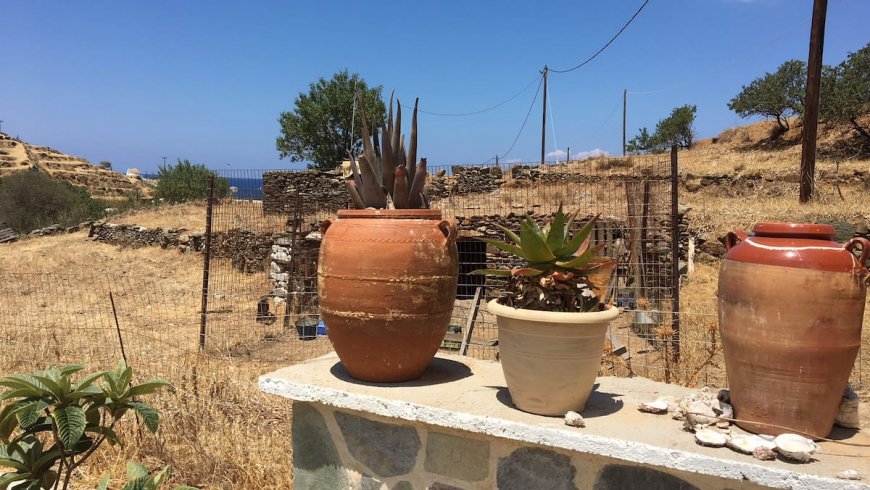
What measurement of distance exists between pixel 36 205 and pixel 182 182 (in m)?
6.46

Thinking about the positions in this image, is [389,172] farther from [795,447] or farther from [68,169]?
[68,169]

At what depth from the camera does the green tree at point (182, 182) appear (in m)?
25.5

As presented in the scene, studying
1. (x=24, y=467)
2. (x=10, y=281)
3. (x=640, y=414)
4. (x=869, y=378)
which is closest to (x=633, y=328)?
(x=869, y=378)

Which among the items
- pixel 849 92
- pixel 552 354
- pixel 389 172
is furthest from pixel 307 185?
pixel 849 92

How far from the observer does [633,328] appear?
7000 mm

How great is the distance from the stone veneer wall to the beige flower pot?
0.18m

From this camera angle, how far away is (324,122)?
86.2ft

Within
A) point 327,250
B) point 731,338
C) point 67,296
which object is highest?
point 327,250

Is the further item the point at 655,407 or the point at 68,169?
the point at 68,169

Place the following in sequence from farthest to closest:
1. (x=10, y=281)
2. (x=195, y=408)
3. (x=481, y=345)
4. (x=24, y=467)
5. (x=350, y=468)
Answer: (x=10, y=281) → (x=481, y=345) → (x=195, y=408) → (x=350, y=468) → (x=24, y=467)

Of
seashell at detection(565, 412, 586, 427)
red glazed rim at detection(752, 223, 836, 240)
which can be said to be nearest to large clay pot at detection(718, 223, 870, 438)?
red glazed rim at detection(752, 223, 836, 240)

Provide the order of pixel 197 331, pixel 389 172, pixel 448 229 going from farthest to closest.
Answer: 1. pixel 197 331
2. pixel 389 172
3. pixel 448 229

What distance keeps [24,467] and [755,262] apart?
8.12 feet

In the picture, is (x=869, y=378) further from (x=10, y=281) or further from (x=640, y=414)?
(x=10, y=281)
